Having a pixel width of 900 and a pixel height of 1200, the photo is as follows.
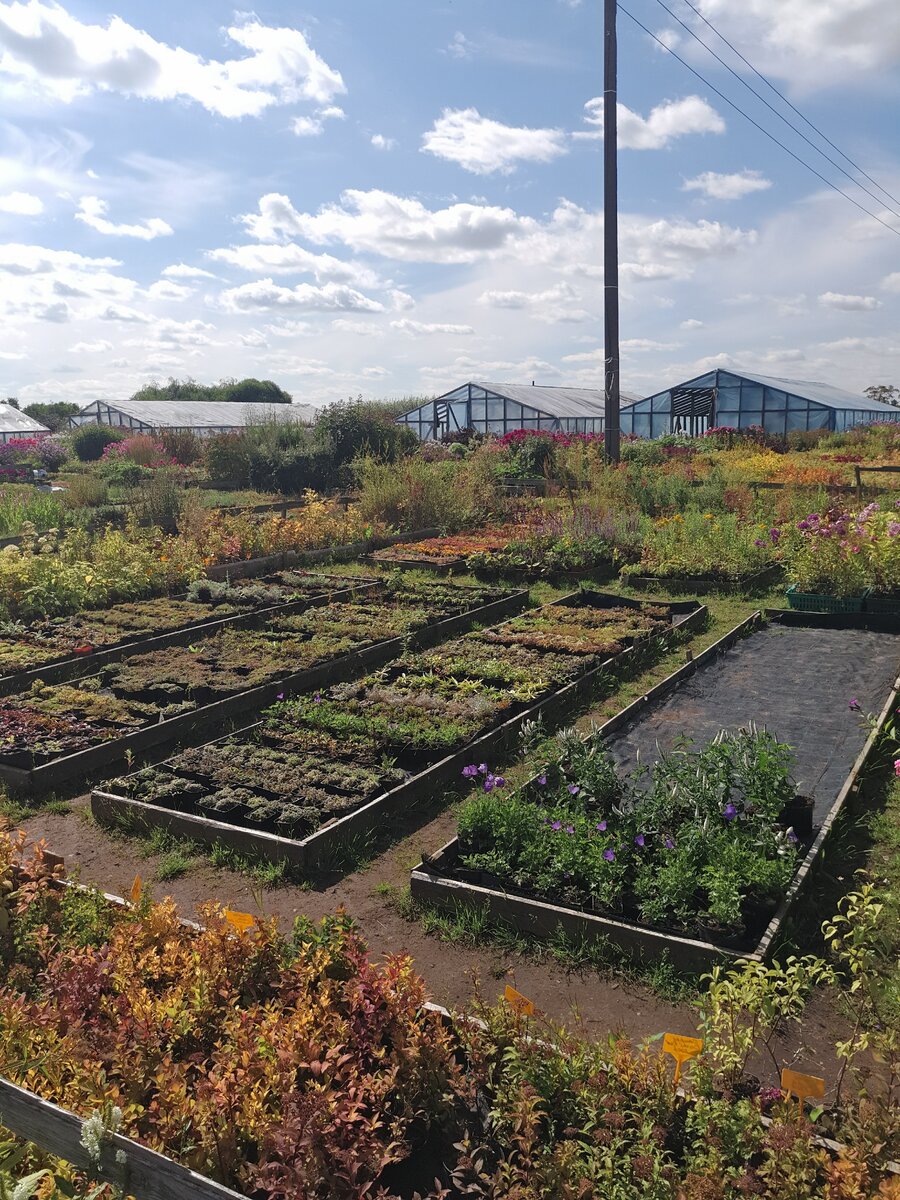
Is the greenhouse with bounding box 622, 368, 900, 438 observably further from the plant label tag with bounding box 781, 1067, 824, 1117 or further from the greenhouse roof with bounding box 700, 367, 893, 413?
the plant label tag with bounding box 781, 1067, 824, 1117

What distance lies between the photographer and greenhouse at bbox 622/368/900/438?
91.6 ft

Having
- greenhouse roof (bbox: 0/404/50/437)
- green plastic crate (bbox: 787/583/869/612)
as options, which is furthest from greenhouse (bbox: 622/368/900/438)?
greenhouse roof (bbox: 0/404/50/437)

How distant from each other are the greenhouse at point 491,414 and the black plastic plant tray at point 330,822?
925 inches

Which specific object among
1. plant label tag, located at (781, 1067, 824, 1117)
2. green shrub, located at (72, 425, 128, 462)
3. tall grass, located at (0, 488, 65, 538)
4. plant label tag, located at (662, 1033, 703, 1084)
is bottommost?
plant label tag, located at (662, 1033, 703, 1084)

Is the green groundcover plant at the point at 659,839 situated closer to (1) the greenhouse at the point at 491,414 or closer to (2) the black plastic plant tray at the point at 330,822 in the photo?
(2) the black plastic plant tray at the point at 330,822

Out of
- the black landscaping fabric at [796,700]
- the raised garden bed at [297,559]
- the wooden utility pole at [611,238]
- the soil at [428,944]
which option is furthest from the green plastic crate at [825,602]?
the wooden utility pole at [611,238]

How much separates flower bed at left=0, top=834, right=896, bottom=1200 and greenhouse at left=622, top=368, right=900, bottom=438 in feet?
91.8

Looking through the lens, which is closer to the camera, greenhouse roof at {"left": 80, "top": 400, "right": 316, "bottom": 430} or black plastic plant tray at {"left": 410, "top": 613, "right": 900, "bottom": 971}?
black plastic plant tray at {"left": 410, "top": 613, "right": 900, "bottom": 971}

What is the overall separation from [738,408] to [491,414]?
822 cm

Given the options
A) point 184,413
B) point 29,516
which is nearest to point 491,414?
point 184,413

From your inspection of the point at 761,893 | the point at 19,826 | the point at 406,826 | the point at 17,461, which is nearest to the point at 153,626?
the point at 19,826

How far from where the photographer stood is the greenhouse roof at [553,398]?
97.5ft

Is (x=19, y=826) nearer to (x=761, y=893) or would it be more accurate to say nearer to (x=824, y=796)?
(x=761, y=893)

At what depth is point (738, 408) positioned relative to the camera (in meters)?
28.5
